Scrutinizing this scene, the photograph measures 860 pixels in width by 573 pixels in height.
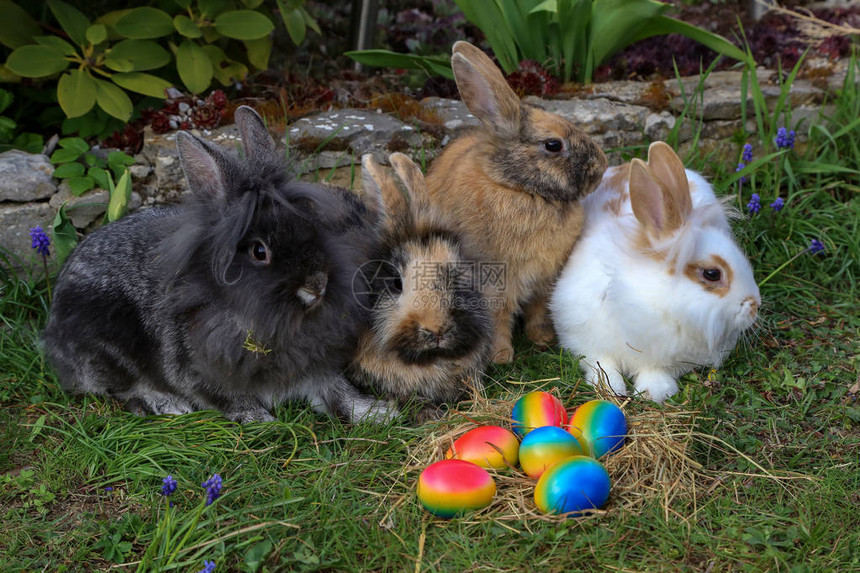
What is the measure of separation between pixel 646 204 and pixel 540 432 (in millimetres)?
1164

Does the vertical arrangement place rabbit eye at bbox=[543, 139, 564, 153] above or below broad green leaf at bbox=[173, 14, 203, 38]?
below

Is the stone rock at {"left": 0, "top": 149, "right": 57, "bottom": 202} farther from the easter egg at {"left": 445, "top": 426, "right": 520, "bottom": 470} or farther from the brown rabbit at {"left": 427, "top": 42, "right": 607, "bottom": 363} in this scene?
the easter egg at {"left": 445, "top": 426, "right": 520, "bottom": 470}

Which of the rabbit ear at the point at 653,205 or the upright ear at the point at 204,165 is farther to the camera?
the rabbit ear at the point at 653,205

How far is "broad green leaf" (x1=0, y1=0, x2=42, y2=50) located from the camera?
170 inches

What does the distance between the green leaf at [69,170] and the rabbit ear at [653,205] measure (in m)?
2.94

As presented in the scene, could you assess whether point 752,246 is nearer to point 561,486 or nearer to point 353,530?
point 561,486

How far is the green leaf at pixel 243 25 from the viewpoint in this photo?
441 centimetres

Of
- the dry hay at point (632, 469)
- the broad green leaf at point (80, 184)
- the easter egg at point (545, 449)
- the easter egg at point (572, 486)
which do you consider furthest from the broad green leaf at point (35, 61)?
the easter egg at point (572, 486)

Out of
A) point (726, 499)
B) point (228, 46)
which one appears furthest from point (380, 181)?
point (228, 46)

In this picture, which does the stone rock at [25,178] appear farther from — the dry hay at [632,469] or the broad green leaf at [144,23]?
the dry hay at [632,469]

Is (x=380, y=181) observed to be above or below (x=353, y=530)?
Result: above

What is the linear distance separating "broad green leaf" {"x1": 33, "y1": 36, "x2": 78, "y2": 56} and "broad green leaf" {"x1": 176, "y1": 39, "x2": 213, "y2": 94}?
1.83 feet

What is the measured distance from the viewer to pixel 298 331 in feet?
9.72

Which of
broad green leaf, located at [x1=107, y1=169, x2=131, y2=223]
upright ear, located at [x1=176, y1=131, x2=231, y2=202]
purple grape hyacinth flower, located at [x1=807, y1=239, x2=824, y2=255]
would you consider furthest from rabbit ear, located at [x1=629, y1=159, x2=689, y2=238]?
broad green leaf, located at [x1=107, y1=169, x2=131, y2=223]
